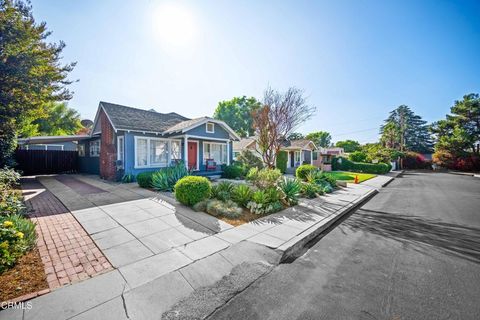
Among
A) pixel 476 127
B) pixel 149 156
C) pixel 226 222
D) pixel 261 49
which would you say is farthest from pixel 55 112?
pixel 476 127

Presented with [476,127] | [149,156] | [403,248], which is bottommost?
[403,248]

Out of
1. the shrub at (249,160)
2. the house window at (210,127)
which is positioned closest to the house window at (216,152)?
the house window at (210,127)

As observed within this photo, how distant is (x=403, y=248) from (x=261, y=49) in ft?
32.7

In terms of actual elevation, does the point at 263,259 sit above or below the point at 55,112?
below

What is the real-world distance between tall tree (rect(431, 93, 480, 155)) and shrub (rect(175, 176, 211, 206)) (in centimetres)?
4073

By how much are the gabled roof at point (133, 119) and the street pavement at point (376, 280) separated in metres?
11.8

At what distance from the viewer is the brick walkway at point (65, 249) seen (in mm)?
2973

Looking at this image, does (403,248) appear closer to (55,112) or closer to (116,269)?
(116,269)

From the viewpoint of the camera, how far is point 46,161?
16031 mm

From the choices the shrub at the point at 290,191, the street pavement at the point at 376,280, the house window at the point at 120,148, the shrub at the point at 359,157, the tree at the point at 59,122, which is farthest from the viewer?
the shrub at the point at 359,157

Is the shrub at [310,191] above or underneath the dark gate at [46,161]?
underneath

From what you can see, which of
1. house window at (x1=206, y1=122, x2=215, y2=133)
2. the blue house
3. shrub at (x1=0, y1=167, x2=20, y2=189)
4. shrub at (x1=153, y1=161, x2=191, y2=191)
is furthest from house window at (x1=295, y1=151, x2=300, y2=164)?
shrub at (x1=0, y1=167, x2=20, y2=189)

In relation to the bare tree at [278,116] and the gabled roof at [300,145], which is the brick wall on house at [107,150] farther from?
the gabled roof at [300,145]

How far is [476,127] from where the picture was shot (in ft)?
105
